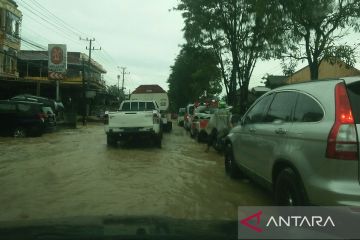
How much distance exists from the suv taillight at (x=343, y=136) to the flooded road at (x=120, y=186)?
2165mm

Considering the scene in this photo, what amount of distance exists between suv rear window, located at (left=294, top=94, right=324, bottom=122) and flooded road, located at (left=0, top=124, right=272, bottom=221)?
172cm

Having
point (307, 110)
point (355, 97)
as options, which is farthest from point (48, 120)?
point (355, 97)

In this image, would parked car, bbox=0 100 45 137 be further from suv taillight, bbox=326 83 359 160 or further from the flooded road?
suv taillight, bbox=326 83 359 160

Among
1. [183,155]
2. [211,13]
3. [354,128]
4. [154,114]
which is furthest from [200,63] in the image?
[354,128]

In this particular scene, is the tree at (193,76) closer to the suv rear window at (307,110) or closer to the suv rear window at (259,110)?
the suv rear window at (259,110)

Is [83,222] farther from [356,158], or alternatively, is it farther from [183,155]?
[183,155]

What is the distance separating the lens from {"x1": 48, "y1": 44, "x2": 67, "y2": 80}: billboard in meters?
40.2

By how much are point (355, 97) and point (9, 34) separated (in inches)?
1488

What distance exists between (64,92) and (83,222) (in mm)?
49533

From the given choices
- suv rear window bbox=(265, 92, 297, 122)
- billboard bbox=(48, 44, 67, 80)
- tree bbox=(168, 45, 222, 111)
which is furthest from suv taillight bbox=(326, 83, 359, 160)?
billboard bbox=(48, 44, 67, 80)

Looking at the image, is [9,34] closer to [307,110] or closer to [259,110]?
[259,110]

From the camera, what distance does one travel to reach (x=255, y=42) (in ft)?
77.7

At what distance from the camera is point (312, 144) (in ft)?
16.3

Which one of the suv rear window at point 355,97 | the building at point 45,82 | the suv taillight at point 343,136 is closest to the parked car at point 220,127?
the suv rear window at point 355,97
